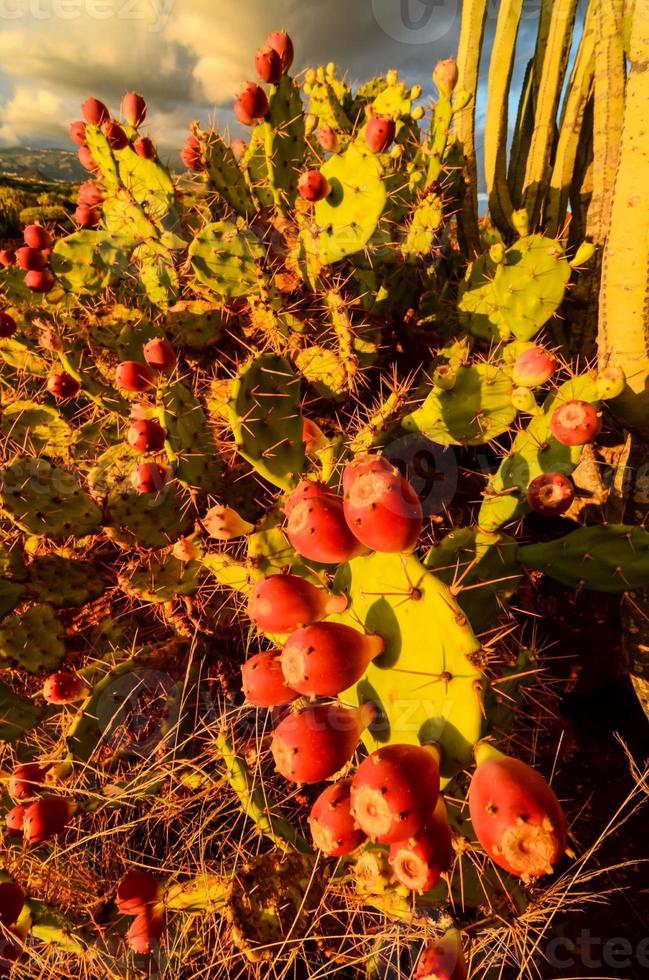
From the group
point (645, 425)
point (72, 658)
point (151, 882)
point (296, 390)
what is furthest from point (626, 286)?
point (72, 658)

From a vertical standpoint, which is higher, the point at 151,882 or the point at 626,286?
the point at 626,286

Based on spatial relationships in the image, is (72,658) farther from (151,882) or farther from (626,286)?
(626,286)

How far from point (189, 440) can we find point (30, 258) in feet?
5.09

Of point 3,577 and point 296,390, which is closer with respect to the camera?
point 296,390

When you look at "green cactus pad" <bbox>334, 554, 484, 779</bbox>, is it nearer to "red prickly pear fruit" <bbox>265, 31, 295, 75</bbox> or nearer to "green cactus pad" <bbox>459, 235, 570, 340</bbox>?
"green cactus pad" <bbox>459, 235, 570, 340</bbox>

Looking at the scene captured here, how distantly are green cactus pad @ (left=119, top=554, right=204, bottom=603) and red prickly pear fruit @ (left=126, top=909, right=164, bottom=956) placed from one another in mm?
977

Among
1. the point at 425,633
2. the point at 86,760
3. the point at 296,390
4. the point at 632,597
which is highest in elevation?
the point at 296,390

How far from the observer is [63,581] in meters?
2.04

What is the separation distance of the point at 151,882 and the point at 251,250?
2.40 metres

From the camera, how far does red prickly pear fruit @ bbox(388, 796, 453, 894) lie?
82 cm

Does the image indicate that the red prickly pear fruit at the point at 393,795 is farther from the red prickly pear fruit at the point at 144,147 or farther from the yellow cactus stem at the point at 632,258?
the red prickly pear fruit at the point at 144,147

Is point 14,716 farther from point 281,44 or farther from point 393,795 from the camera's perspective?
point 281,44

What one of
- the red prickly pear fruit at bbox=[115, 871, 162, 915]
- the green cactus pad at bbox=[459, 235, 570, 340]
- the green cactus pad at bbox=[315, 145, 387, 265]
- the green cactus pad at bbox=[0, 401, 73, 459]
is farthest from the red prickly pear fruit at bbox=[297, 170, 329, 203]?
the red prickly pear fruit at bbox=[115, 871, 162, 915]

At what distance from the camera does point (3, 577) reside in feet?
6.16
